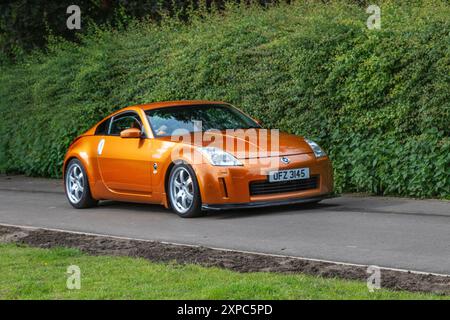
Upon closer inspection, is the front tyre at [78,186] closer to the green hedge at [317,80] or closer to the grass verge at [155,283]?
the green hedge at [317,80]

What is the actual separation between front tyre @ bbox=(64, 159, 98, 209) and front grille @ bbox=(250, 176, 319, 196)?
313cm

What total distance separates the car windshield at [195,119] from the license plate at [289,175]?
1487 mm

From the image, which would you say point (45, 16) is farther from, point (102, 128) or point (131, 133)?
point (131, 133)

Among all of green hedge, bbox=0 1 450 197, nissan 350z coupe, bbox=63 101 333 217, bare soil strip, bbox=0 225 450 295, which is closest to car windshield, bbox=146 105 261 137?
nissan 350z coupe, bbox=63 101 333 217

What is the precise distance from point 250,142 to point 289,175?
68 centimetres

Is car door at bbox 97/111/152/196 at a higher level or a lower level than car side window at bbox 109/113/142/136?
lower

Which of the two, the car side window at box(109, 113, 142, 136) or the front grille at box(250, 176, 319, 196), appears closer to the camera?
the front grille at box(250, 176, 319, 196)

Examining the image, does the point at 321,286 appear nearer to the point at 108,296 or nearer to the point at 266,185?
the point at 108,296

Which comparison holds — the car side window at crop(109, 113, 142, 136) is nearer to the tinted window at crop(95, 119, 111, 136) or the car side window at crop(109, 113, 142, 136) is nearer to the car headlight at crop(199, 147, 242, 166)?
the tinted window at crop(95, 119, 111, 136)

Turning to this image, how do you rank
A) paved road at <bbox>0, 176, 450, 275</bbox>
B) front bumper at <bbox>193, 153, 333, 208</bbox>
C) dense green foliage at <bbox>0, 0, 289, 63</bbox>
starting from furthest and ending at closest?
dense green foliage at <bbox>0, 0, 289, 63</bbox>
front bumper at <bbox>193, 153, 333, 208</bbox>
paved road at <bbox>0, 176, 450, 275</bbox>

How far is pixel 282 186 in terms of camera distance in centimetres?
1295

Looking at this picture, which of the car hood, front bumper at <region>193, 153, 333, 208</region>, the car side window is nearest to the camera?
front bumper at <region>193, 153, 333, 208</region>

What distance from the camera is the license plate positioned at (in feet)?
42.1

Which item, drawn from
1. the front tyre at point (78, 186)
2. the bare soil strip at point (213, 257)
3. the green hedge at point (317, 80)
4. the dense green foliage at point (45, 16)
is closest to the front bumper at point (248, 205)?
the bare soil strip at point (213, 257)
